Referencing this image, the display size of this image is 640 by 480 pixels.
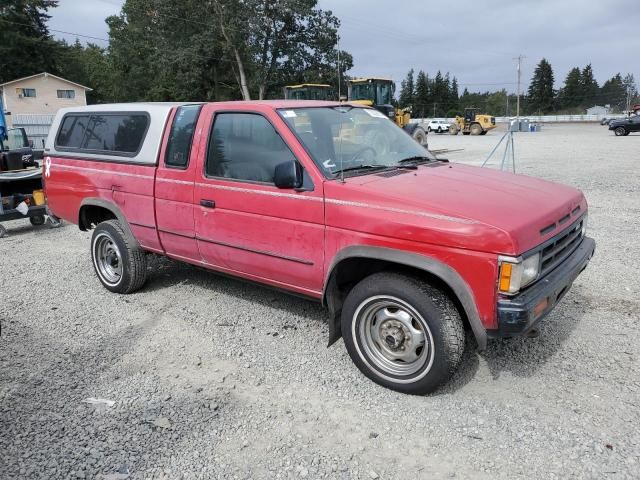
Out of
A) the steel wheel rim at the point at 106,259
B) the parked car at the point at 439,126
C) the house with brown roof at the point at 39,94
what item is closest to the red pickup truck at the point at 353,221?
the steel wheel rim at the point at 106,259

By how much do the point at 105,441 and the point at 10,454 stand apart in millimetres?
520

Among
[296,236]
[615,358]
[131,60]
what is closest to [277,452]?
[296,236]

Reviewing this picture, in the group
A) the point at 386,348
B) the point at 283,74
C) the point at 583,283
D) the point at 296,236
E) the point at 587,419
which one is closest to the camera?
the point at 587,419

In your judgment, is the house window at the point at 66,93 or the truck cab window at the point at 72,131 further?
the house window at the point at 66,93

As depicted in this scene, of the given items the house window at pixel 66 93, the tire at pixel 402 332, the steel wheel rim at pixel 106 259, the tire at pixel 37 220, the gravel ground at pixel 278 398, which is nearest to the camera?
→ the gravel ground at pixel 278 398

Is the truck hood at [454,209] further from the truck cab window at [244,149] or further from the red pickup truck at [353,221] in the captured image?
the truck cab window at [244,149]

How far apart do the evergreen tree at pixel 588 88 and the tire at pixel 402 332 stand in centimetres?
12086

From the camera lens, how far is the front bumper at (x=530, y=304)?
9.45 ft

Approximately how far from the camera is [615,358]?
3750 mm

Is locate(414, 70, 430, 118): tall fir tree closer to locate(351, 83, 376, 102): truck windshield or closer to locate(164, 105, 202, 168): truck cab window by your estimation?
locate(351, 83, 376, 102): truck windshield

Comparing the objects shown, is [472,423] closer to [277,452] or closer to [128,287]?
[277,452]

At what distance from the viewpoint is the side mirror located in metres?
3.54

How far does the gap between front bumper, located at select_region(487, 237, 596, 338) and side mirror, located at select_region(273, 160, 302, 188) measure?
1.58m

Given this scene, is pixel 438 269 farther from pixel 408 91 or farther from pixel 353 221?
pixel 408 91
